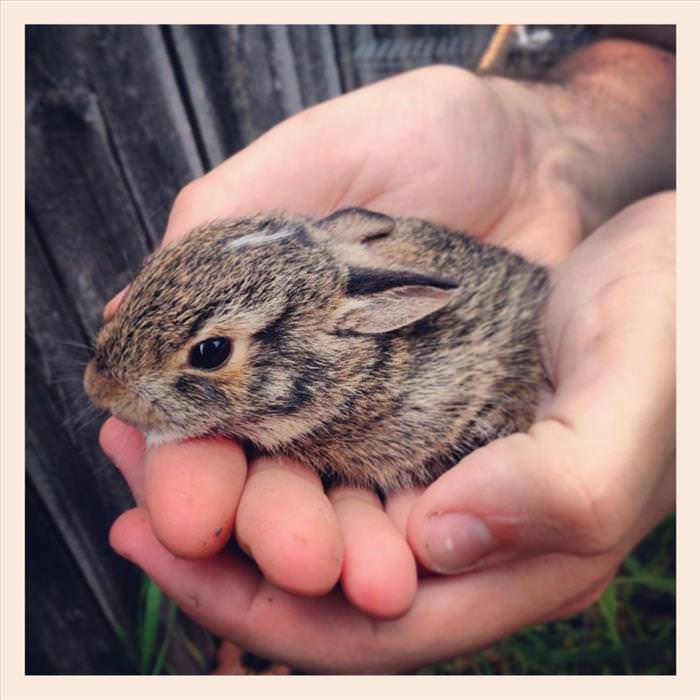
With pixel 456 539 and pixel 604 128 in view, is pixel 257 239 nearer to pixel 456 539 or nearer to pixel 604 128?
pixel 456 539

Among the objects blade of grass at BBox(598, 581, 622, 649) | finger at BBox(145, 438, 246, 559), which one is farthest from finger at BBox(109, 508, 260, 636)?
blade of grass at BBox(598, 581, 622, 649)

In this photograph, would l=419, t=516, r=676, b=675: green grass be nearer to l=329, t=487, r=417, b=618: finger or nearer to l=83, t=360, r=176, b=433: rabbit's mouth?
l=329, t=487, r=417, b=618: finger

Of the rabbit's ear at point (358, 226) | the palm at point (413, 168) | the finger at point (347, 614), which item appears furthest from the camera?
the palm at point (413, 168)

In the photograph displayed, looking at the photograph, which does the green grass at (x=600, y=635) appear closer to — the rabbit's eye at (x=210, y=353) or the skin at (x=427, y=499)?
the skin at (x=427, y=499)

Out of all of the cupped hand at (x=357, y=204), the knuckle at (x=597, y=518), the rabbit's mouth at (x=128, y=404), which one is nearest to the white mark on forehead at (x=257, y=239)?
the cupped hand at (x=357, y=204)

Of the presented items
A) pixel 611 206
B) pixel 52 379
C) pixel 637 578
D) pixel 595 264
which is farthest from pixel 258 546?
pixel 611 206

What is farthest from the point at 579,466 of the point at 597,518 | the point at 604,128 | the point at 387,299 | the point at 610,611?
the point at 604,128
